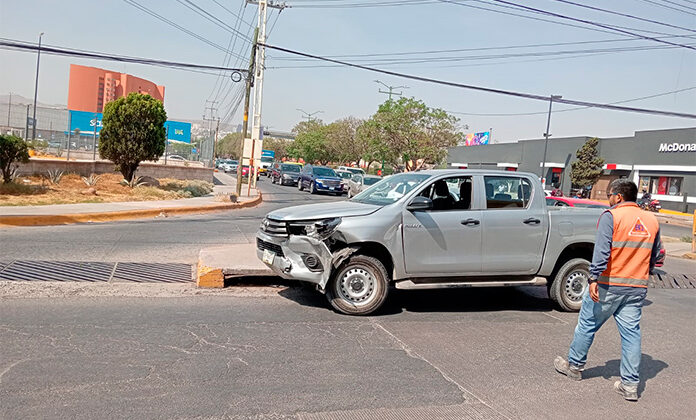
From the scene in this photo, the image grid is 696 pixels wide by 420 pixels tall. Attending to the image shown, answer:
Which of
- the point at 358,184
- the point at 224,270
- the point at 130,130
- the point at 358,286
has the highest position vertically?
the point at 130,130

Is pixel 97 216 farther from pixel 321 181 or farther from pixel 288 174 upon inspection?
pixel 288 174

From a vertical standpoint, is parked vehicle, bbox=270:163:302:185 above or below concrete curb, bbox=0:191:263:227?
above

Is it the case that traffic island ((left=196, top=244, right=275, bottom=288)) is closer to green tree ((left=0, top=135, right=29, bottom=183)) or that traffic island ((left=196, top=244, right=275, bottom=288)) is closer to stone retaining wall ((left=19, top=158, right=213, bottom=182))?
green tree ((left=0, top=135, right=29, bottom=183))

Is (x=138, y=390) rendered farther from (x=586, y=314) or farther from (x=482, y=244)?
(x=482, y=244)

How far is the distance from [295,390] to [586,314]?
8.73ft

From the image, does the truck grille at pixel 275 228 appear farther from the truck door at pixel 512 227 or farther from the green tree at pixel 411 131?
the green tree at pixel 411 131

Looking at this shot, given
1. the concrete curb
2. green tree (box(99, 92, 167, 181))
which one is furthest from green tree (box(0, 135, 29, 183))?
the concrete curb

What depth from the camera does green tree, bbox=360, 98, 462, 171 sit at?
51875mm

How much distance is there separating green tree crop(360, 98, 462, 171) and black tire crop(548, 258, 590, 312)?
44077mm

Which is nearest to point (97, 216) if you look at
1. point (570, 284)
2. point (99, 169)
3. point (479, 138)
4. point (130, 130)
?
point (130, 130)

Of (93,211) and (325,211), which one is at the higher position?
(325,211)

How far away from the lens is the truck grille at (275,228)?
7.29 meters

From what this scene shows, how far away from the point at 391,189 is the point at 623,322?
11.9 ft

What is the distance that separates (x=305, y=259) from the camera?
7.07m
